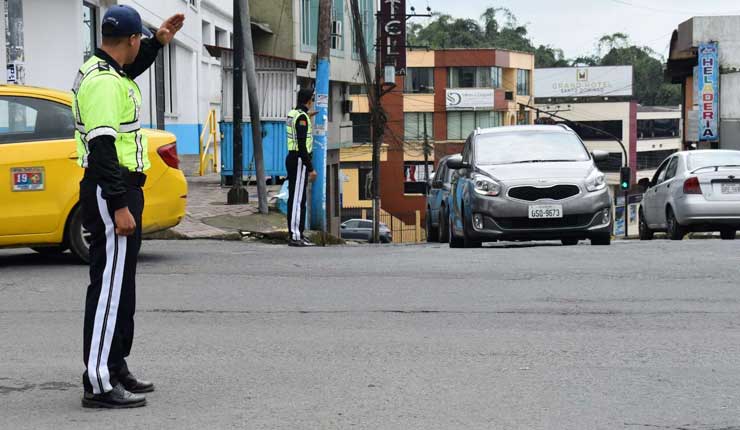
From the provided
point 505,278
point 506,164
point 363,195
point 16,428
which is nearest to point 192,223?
point 506,164

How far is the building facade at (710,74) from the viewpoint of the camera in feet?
139

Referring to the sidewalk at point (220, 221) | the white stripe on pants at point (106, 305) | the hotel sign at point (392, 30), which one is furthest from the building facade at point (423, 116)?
the white stripe on pants at point (106, 305)

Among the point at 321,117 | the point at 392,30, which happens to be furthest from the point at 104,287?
the point at 392,30

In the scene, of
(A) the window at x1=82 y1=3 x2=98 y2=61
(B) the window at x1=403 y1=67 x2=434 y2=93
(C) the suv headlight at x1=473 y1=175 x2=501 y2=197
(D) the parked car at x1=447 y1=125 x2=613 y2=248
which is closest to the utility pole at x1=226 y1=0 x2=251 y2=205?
(A) the window at x1=82 y1=3 x2=98 y2=61

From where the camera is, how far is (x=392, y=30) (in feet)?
148

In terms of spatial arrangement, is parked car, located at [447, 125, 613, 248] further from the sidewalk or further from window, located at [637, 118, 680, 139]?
window, located at [637, 118, 680, 139]

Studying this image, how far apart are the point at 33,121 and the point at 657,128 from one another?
314 feet

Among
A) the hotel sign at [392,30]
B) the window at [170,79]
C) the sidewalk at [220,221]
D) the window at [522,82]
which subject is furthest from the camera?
the window at [522,82]

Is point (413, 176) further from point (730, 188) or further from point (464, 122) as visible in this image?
point (730, 188)

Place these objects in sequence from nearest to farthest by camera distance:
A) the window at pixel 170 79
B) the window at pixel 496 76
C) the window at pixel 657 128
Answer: the window at pixel 170 79
the window at pixel 496 76
the window at pixel 657 128

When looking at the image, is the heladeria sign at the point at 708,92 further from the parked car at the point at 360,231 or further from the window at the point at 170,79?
the window at the point at 170,79

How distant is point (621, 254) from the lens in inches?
496

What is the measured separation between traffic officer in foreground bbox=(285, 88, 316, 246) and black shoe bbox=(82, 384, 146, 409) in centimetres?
915

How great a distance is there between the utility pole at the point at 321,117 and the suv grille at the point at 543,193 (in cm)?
468
